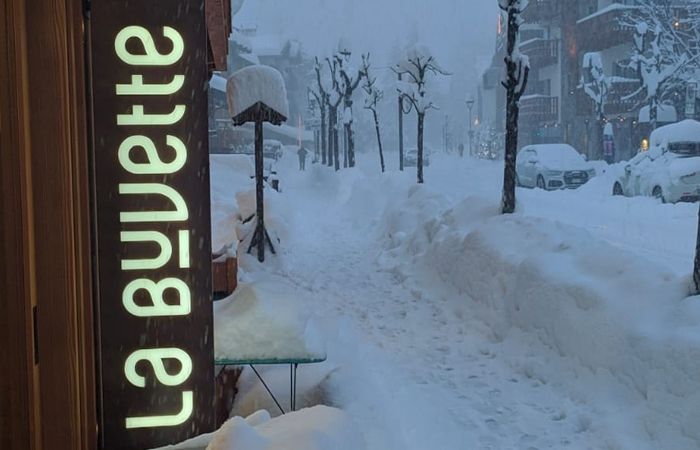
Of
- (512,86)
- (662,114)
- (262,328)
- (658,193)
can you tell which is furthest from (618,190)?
(662,114)

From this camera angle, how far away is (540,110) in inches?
2448

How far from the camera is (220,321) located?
18.5 feet

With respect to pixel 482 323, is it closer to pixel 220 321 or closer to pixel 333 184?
pixel 220 321

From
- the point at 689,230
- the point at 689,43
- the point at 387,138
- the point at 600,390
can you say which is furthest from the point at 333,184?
the point at 387,138

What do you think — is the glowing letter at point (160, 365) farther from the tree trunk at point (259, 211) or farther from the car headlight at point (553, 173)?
the car headlight at point (553, 173)

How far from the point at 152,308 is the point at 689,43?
4735 cm

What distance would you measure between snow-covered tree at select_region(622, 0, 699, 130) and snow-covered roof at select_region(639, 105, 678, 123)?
0.38m

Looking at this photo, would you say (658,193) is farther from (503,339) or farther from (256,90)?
(503,339)

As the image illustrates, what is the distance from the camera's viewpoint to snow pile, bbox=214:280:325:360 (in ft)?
16.3

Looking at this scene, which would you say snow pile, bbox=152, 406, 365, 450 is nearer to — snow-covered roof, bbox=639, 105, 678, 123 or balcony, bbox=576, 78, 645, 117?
snow-covered roof, bbox=639, 105, 678, 123

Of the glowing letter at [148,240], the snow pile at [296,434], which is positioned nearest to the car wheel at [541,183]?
the glowing letter at [148,240]

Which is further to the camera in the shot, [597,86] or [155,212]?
[597,86]

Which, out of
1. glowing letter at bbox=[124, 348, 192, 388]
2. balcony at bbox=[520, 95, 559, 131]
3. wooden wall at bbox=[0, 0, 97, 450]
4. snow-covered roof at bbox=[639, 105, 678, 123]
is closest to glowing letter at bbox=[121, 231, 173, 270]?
wooden wall at bbox=[0, 0, 97, 450]

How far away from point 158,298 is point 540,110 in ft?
202
